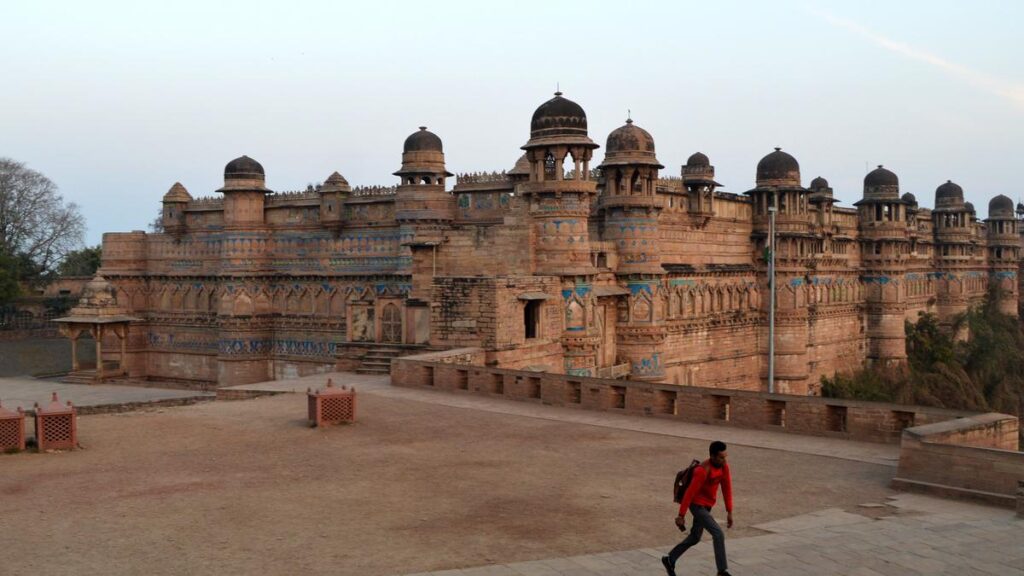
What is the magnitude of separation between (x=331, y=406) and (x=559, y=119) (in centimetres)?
1341

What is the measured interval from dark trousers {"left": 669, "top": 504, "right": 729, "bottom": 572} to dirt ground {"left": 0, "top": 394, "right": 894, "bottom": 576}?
0.99m

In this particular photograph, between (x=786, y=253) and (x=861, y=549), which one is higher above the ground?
(x=786, y=253)

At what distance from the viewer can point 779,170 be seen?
125 feet

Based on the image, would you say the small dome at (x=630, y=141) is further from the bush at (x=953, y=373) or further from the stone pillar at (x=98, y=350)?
the stone pillar at (x=98, y=350)

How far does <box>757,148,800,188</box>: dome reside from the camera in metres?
37.9

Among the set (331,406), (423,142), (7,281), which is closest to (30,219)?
(7,281)

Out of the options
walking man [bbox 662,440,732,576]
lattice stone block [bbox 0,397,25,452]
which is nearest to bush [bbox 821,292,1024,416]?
lattice stone block [bbox 0,397,25,452]

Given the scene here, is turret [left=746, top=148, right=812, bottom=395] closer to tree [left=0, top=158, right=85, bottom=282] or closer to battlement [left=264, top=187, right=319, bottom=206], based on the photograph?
battlement [left=264, top=187, right=319, bottom=206]

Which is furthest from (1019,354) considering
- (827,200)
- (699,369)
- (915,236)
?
(699,369)

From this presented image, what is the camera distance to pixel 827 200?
43969 millimetres

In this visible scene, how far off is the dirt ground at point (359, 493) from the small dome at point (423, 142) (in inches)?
830

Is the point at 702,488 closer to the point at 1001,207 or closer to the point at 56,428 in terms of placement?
the point at 56,428

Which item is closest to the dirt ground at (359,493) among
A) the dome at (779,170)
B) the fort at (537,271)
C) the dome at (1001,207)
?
the fort at (537,271)

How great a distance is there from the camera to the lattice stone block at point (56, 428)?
12195mm
